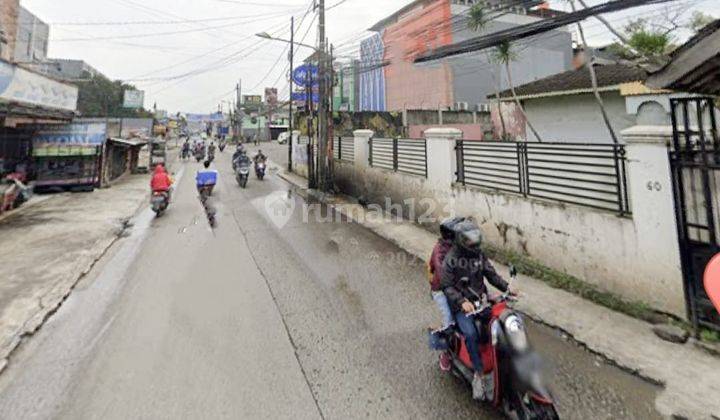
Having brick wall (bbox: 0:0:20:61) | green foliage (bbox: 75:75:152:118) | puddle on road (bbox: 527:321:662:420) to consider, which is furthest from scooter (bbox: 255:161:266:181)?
green foliage (bbox: 75:75:152:118)

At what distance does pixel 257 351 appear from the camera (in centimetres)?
407

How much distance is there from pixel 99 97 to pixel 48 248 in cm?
4491

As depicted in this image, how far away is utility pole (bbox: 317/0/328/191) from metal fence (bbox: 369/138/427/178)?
2607 millimetres

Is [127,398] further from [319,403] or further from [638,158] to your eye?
[638,158]

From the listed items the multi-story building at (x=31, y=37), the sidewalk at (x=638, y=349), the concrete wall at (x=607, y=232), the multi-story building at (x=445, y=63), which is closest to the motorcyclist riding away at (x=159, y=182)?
the concrete wall at (x=607, y=232)

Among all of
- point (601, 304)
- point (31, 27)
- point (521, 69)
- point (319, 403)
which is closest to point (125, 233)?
point (319, 403)

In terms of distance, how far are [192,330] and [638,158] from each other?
19.6 feet

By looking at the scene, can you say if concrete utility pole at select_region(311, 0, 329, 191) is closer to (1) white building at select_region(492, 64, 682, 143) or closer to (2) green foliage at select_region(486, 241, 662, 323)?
(1) white building at select_region(492, 64, 682, 143)

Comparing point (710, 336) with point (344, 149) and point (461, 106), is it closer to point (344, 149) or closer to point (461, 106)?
point (344, 149)

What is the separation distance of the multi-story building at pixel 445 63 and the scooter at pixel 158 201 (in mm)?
22797

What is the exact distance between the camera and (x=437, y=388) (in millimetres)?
3410

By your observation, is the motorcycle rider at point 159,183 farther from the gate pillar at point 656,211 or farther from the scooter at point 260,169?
the gate pillar at point 656,211

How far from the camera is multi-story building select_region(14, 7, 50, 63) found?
94.9ft

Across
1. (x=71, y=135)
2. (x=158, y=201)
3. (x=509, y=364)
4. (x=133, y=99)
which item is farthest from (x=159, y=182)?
(x=133, y=99)
